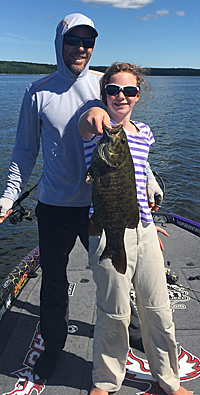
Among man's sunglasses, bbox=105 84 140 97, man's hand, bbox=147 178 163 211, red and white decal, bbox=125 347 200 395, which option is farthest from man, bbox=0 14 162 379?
red and white decal, bbox=125 347 200 395

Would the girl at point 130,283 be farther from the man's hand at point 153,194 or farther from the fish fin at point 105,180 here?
the fish fin at point 105,180

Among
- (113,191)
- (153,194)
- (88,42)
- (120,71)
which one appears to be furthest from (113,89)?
(153,194)

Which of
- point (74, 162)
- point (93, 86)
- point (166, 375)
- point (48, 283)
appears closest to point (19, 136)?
point (74, 162)

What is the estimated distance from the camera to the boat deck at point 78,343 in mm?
3346

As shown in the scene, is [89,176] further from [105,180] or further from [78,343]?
[78,343]

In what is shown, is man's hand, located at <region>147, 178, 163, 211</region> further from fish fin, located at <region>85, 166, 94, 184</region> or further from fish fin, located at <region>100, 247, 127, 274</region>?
fish fin, located at <region>85, 166, 94, 184</region>

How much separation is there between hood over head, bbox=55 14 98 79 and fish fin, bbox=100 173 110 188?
3.81 ft

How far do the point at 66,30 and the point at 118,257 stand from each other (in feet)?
5.73

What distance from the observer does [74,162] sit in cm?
296

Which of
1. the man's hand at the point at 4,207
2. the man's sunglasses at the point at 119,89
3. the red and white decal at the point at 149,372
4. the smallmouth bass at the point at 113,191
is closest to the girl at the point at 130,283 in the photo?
the man's sunglasses at the point at 119,89

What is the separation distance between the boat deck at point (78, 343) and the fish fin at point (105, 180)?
2027mm

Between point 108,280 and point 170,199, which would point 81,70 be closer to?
point 108,280

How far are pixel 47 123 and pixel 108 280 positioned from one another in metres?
1.31

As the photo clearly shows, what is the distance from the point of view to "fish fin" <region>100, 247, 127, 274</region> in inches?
97.7
